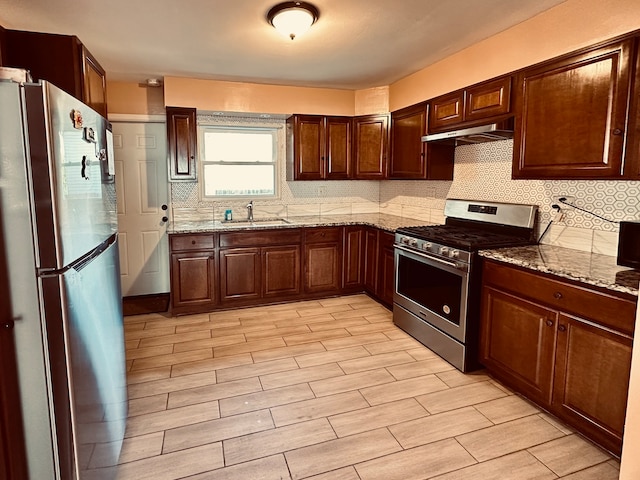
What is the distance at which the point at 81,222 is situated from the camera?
1.37m

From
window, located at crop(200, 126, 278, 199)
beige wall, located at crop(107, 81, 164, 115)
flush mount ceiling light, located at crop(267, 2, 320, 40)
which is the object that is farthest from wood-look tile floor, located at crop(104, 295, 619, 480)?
beige wall, located at crop(107, 81, 164, 115)

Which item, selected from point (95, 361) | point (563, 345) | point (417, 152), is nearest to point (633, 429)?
point (563, 345)

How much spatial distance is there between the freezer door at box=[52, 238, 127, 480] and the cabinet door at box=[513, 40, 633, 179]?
8.33 feet

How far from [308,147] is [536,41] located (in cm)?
243

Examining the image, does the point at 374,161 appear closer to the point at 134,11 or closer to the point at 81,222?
the point at 134,11

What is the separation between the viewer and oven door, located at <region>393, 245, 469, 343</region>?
279 centimetres

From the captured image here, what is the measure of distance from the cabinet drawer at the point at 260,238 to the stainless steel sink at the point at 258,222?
0.33 ft

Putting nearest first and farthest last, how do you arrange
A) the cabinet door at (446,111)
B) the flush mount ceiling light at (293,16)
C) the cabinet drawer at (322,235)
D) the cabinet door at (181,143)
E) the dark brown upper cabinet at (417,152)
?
the flush mount ceiling light at (293,16) → the cabinet door at (446,111) → the dark brown upper cabinet at (417,152) → the cabinet door at (181,143) → the cabinet drawer at (322,235)

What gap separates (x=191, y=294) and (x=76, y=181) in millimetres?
2716

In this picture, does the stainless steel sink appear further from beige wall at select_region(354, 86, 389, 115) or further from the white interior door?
beige wall at select_region(354, 86, 389, 115)

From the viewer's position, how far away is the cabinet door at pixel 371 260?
4227mm

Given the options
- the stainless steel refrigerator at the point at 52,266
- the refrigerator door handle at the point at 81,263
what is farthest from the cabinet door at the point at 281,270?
the stainless steel refrigerator at the point at 52,266

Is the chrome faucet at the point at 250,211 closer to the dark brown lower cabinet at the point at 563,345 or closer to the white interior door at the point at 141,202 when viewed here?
the white interior door at the point at 141,202

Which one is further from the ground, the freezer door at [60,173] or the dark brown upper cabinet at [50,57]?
the dark brown upper cabinet at [50,57]
